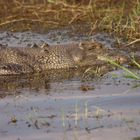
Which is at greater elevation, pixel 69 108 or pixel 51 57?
pixel 69 108

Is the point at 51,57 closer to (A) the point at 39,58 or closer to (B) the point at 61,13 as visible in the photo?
(A) the point at 39,58

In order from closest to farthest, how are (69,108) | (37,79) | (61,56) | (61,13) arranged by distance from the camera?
(69,108) < (37,79) < (61,56) < (61,13)

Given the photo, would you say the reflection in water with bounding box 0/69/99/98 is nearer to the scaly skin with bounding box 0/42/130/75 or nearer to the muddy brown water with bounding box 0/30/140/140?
the muddy brown water with bounding box 0/30/140/140

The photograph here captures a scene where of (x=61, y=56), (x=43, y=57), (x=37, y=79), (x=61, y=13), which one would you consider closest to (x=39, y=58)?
(x=43, y=57)

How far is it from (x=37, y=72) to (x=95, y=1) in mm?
3804

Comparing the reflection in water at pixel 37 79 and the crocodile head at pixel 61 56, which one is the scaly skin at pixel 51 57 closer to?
the crocodile head at pixel 61 56

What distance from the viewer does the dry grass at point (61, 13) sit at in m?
12.2

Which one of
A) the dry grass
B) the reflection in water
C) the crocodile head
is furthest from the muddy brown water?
the dry grass

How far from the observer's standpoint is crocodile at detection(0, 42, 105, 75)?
388 inches

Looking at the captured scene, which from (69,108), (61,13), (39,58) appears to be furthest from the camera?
(61,13)

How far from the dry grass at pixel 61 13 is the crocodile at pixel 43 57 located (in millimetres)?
1403

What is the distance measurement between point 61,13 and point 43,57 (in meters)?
3.01

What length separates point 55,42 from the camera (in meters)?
11.6

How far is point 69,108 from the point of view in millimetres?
7184
